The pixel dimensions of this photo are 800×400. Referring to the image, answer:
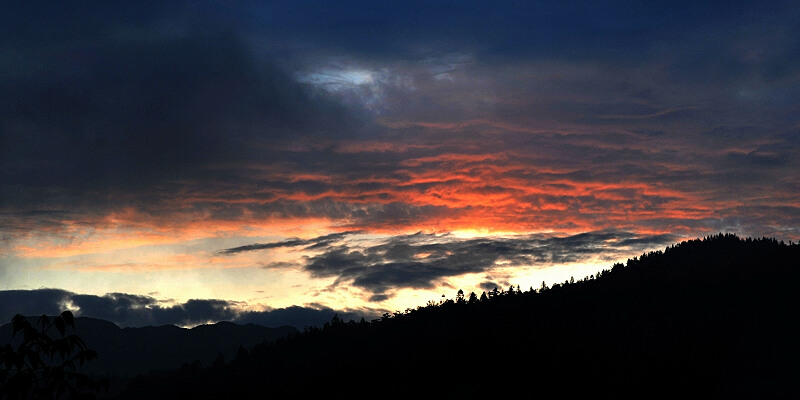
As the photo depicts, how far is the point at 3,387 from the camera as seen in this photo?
33.3 feet

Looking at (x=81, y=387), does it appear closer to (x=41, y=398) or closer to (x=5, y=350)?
(x=41, y=398)

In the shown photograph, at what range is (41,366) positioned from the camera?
1044 centimetres

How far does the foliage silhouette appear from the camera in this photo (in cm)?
1001

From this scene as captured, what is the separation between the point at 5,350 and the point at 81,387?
3.99ft

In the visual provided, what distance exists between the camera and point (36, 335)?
1012 cm

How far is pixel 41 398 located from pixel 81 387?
580 millimetres

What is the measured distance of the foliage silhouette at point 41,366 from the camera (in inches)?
394

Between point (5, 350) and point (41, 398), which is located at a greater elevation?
point (5, 350)

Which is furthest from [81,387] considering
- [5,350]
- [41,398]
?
[5,350]

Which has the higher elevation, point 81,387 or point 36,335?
point 36,335

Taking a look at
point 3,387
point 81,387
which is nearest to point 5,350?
point 3,387

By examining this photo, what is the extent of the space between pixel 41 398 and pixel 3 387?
0.53 meters

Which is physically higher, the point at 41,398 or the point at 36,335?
the point at 36,335

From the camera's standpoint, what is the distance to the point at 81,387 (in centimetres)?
1042
